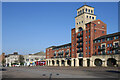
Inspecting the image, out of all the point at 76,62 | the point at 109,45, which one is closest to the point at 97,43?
the point at 109,45

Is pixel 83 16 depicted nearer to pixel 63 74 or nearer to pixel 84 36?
pixel 84 36

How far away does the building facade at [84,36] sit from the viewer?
214 feet

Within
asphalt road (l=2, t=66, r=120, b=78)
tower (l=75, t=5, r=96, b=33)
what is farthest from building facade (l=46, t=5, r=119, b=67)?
asphalt road (l=2, t=66, r=120, b=78)

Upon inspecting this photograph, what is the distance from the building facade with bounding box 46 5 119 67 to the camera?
65.3 meters

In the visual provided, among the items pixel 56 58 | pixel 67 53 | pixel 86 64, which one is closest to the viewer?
pixel 86 64

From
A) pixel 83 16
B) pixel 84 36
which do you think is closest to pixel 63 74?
pixel 84 36

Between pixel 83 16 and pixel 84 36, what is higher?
pixel 83 16

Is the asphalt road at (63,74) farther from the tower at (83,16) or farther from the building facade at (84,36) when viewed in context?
the tower at (83,16)

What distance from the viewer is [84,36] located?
6831 cm

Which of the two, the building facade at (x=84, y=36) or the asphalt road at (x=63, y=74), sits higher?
the building facade at (x=84, y=36)

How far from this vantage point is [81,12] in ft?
242

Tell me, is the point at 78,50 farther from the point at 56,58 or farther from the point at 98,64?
the point at 56,58

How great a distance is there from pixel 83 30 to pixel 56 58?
99.0 ft

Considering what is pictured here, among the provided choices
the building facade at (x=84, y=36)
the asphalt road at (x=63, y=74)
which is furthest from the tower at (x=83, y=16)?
the asphalt road at (x=63, y=74)
